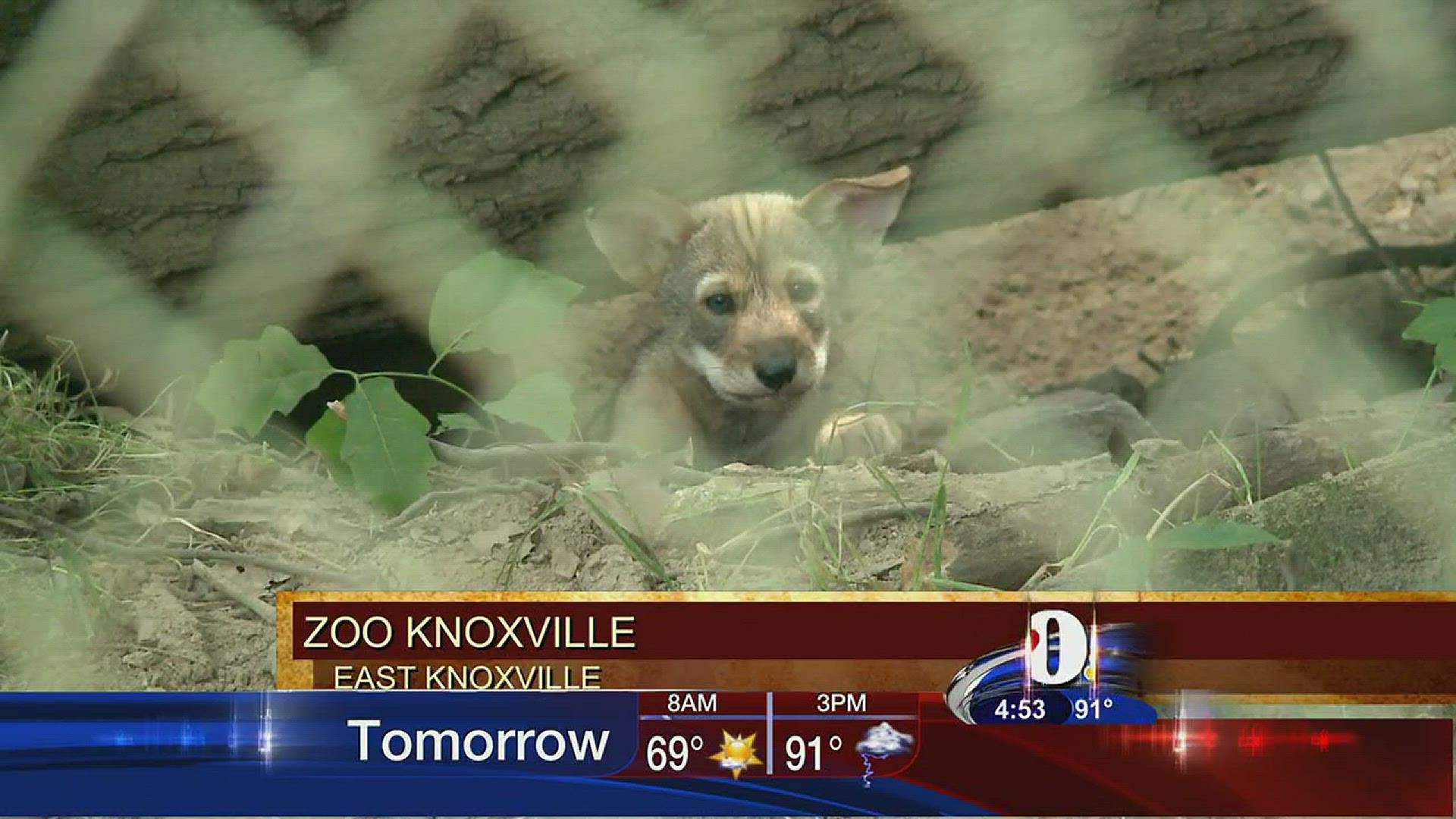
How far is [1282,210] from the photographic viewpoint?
466cm

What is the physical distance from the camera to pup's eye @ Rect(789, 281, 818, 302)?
12.5 ft

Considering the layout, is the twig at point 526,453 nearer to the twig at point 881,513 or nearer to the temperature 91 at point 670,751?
the twig at point 881,513

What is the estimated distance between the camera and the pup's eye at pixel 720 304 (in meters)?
3.79

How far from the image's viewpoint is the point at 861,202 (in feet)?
11.9

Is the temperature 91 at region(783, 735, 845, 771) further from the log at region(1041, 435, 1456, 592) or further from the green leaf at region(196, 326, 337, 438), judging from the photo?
the green leaf at region(196, 326, 337, 438)

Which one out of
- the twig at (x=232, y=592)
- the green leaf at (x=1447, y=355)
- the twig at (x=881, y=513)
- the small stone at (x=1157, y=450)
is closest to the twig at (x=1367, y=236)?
the green leaf at (x=1447, y=355)

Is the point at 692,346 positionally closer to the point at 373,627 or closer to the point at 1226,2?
the point at 1226,2

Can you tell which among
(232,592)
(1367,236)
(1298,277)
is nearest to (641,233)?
(232,592)

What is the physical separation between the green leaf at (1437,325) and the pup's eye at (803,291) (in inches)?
57.2

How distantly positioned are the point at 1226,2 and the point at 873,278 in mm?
1464

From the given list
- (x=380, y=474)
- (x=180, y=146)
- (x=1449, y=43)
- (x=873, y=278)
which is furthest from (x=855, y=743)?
(x=873, y=278)
